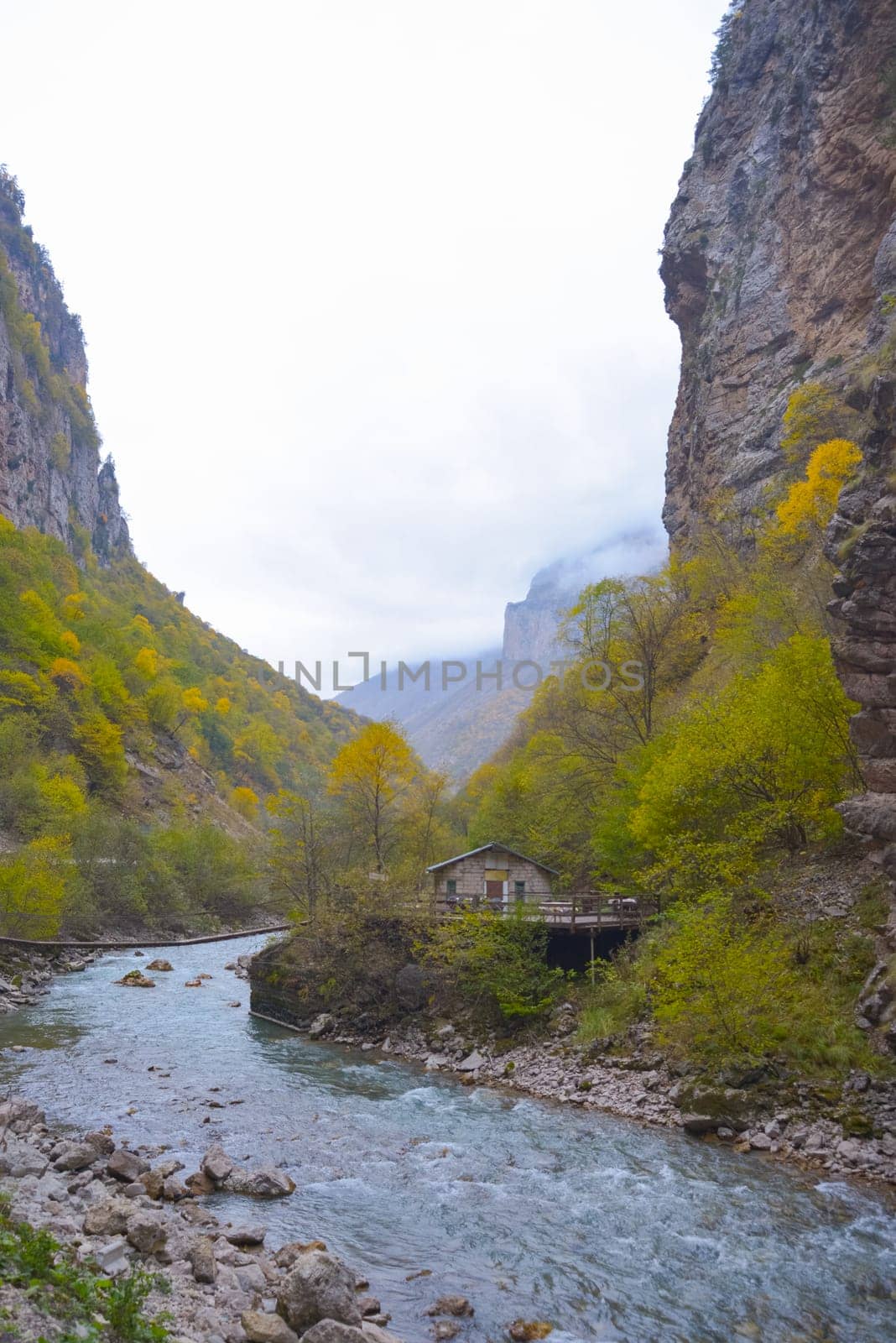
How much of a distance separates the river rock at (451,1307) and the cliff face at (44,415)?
305 ft

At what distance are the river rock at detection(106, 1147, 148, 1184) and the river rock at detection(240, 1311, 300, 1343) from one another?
515cm

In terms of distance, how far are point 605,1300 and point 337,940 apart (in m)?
18.5

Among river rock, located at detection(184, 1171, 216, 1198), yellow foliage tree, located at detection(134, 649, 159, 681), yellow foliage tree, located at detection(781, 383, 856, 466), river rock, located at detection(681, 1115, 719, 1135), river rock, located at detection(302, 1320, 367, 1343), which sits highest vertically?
yellow foliage tree, located at detection(781, 383, 856, 466)

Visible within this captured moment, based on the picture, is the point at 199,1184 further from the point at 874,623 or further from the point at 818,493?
the point at 818,493

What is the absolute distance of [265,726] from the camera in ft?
385

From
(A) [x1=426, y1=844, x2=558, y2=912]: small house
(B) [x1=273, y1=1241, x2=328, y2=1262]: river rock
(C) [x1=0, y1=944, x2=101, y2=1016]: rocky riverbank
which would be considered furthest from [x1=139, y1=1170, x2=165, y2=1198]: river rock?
(A) [x1=426, y1=844, x2=558, y2=912]: small house

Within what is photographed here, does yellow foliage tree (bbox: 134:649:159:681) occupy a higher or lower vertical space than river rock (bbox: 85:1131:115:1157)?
higher

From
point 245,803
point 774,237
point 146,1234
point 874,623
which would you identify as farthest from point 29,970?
point 245,803

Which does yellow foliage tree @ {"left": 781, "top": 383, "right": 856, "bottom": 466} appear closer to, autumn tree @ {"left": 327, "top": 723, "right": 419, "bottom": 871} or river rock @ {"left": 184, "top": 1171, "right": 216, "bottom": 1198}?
autumn tree @ {"left": 327, "top": 723, "right": 419, "bottom": 871}

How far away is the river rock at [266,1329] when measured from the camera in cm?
779

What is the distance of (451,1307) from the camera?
369 inches

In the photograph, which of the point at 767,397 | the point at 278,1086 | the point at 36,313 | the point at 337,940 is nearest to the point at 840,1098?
the point at 278,1086

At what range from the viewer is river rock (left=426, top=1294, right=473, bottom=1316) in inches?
366

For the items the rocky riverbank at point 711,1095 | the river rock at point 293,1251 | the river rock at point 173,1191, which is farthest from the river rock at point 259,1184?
the rocky riverbank at point 711,1095
